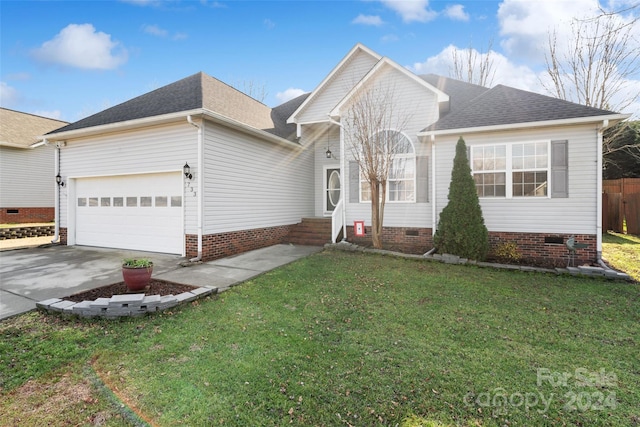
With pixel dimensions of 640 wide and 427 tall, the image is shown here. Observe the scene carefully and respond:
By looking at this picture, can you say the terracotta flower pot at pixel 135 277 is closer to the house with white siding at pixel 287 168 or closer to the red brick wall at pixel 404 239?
the house with white siding at pixel 287 168

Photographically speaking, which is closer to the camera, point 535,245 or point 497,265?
point 497,265

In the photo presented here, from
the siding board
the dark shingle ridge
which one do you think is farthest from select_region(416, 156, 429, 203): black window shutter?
the dark shingle ridge

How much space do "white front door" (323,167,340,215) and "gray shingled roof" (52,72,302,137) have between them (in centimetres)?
Answer: 256

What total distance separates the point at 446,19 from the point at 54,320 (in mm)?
14187

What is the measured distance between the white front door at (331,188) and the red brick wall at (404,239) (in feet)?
10.6

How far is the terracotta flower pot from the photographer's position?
16.7 feet

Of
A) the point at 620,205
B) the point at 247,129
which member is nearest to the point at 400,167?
the point at 247,129

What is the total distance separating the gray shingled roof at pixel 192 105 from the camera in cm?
841

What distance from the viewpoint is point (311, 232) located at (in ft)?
37.0

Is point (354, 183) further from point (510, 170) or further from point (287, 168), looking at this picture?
point (510, 170)

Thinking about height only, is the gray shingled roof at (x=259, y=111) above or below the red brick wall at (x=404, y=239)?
above

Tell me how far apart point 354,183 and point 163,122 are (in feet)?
19.7

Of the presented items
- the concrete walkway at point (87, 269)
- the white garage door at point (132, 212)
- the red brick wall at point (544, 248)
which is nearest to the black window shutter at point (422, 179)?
the red brick wall at point (544, 248)

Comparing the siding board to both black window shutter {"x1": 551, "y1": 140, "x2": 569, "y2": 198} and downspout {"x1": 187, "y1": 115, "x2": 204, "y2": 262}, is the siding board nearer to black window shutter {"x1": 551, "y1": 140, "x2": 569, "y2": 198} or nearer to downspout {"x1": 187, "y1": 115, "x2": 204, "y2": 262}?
black window shutter {"x1": 551, "y1": 140, "x2": 569, "y2": 198}
